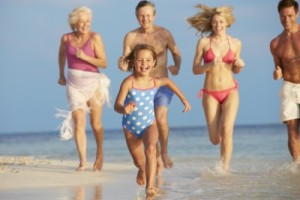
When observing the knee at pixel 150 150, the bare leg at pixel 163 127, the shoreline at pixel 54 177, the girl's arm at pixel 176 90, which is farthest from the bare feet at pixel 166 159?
the knee at pixel 150 150

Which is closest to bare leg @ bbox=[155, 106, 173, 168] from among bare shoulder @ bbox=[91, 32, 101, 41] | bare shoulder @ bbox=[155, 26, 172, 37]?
bare shoulder @ bbox=[155, 26, 172, 37]

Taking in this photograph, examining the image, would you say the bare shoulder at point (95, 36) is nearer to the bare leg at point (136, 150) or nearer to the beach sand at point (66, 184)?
the beach sand at point (66, 184)

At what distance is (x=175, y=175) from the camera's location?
10.7 meters

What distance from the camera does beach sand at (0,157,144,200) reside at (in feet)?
26.2

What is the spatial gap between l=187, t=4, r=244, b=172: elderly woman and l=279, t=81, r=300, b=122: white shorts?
653 millimetres

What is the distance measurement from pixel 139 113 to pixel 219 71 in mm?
2156

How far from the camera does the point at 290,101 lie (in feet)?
32.6

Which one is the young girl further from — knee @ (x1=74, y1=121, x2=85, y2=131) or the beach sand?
knee @ (x1=74, y1=121, x2=85, y2=131)

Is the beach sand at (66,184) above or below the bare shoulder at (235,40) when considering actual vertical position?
below

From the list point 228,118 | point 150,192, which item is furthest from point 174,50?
point 150,192

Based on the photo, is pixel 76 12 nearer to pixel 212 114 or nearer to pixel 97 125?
pixel 97 125

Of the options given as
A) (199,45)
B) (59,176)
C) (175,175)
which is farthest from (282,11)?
(59,176)

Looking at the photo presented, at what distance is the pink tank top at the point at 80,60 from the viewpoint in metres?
10.7

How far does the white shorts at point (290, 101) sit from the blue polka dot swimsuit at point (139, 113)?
2.53 meters
